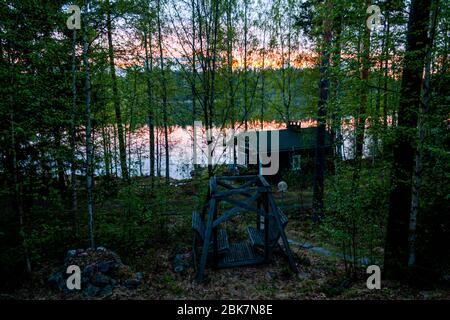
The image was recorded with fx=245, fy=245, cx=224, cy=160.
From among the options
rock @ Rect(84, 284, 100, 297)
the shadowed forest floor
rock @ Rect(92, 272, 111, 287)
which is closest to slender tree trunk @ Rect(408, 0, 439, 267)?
the shadowed forest floor

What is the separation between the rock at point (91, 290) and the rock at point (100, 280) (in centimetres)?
10

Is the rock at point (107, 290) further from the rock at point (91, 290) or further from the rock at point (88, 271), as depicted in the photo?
the rock at point (88, 271)

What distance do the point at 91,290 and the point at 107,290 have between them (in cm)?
37

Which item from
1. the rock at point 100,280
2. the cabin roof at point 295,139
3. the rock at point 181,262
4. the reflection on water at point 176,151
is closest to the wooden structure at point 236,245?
the rock at point 181,262

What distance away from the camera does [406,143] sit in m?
5.67

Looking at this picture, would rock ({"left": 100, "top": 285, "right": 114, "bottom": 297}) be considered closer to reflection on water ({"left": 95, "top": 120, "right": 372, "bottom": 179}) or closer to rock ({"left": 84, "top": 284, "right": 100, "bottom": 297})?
rock ({"left": 84, "top": 284, "right": 100, "bottom": 297})

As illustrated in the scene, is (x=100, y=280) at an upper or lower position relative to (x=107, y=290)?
upper

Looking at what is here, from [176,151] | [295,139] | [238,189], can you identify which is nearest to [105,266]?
[238,189]

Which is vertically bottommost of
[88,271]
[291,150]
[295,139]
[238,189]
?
[88,271]

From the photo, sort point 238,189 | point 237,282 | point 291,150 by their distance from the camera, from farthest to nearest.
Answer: point 291,150
point 238,189
point 237,282

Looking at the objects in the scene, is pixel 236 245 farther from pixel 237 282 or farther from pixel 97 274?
pixel 97 274

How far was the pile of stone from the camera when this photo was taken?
607cm

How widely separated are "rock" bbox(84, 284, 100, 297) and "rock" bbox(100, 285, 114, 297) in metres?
0.13
